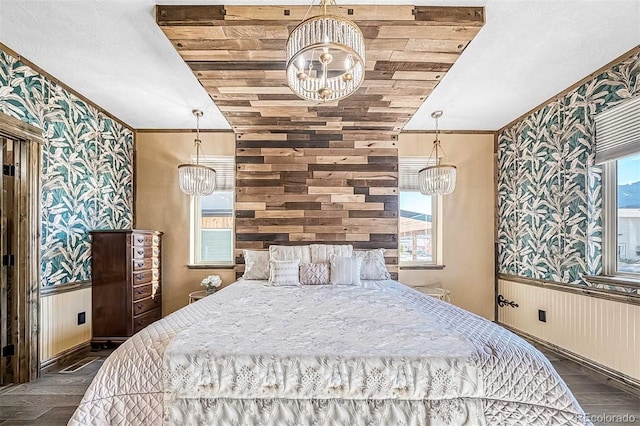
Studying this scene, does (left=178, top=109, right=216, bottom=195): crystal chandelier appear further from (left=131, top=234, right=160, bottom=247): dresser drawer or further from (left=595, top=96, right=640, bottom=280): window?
(left=595, top=96, right=640, bottom=280): window

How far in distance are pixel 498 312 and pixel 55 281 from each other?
16.1 feet

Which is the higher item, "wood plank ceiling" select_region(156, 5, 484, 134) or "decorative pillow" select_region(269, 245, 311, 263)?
"wood plank ceiling" select_region(156, 5, 484, 134)

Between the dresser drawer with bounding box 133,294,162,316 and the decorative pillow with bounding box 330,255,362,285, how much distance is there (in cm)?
215

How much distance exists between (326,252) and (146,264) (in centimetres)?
206

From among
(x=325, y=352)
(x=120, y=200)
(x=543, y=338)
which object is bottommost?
(x=543, y=338)

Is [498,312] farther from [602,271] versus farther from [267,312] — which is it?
[267,312]

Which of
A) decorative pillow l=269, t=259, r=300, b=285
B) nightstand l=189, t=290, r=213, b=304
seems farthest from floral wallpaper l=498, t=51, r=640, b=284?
nightstand l=189, t=290, r=213, b=304

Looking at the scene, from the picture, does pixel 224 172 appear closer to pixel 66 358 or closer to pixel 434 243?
pixel 66 358

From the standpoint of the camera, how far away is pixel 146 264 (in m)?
3.75

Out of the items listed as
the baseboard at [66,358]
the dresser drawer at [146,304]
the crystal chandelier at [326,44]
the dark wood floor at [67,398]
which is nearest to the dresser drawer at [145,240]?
the dresser drawer at [146,304]

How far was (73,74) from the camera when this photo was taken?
2.89 m

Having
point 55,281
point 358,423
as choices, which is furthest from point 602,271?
point 55,281

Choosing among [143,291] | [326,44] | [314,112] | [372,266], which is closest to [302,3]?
[326,44]

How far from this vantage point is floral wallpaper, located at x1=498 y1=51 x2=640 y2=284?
2.87 m
